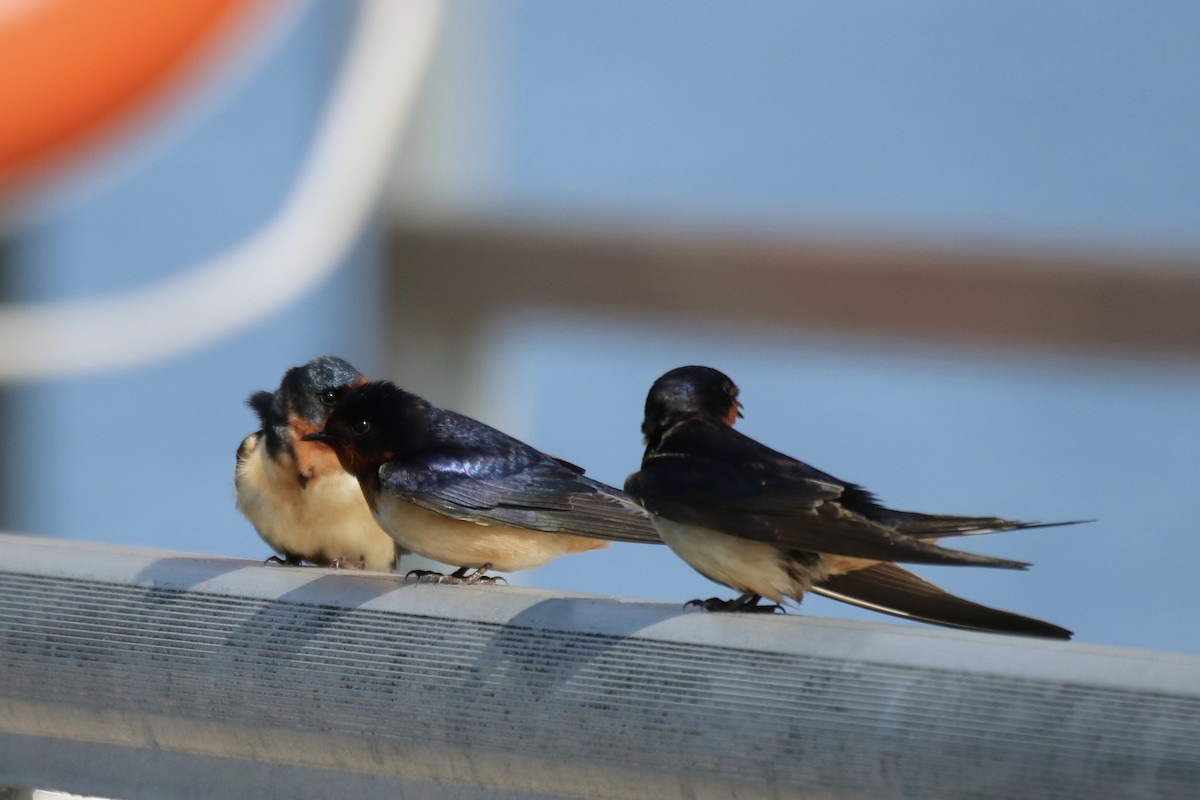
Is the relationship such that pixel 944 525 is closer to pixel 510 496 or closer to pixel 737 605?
pixel 737 605

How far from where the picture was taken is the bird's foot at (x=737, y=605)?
2.28 feet

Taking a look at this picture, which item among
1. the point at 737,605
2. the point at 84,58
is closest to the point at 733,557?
the point at 737,605

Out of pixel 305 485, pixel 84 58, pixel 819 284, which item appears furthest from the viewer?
pixel 819 284

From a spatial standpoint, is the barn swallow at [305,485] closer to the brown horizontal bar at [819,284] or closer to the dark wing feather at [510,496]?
the dark wing feather at [510,496]

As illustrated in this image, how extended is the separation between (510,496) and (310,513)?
0.52ft

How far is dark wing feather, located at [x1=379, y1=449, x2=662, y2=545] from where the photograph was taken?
82 centimetres

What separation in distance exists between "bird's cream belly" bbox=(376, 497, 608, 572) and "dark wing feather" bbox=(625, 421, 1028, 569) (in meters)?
0.13

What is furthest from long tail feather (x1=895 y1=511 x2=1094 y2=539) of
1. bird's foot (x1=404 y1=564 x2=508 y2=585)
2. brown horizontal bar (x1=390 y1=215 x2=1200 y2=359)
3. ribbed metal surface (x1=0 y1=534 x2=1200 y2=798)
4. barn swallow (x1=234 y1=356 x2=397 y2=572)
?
brown horizontal bar (x1=390 y1=215 x2=1200 y2=359)

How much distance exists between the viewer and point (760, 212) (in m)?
2.28

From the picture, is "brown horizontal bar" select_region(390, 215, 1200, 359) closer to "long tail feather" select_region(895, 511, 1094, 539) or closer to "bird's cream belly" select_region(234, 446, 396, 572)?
"bird's cream belly" select_region(234, 446, 396, 572)

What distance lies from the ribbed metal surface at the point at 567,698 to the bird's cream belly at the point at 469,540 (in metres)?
0.13

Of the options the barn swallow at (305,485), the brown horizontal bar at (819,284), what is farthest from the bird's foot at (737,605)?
the brown horizontal bar at (819,284)

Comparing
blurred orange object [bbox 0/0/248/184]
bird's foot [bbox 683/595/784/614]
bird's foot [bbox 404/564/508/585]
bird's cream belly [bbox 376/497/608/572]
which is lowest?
bird's foot [bbox 404/564/508/585]

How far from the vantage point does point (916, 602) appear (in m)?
0.68
